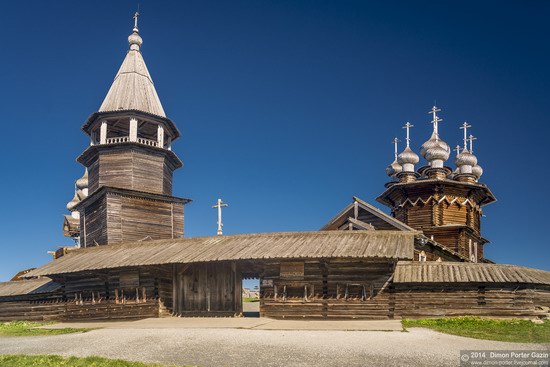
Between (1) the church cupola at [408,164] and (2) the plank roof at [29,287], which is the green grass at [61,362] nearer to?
(2) the plank roof at [29,287]

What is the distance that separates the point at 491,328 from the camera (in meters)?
17.3

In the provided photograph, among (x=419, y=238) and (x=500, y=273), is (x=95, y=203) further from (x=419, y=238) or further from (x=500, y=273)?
(x=500, y=273)

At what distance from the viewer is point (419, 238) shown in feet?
85.8

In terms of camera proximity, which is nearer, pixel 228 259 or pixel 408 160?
pixel 228 259

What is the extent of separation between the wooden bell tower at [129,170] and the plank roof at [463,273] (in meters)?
18.1

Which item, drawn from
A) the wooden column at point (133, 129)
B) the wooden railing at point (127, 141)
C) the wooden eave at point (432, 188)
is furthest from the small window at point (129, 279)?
the wooden eave at point (432, 188)

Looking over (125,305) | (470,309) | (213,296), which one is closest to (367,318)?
(470,309)

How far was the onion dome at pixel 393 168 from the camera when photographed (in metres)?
44.0

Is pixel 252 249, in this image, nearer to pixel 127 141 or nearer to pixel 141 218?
pixel 141 218

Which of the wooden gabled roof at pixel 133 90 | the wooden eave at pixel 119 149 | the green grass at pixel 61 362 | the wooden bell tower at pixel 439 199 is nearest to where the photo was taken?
the green grass at pixel 61 362

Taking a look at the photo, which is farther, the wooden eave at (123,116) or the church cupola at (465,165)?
the church cupola at (465,165)

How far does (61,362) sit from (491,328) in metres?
13.4

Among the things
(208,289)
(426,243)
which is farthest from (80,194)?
(426,243)

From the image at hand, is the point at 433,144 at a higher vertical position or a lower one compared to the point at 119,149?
higher
